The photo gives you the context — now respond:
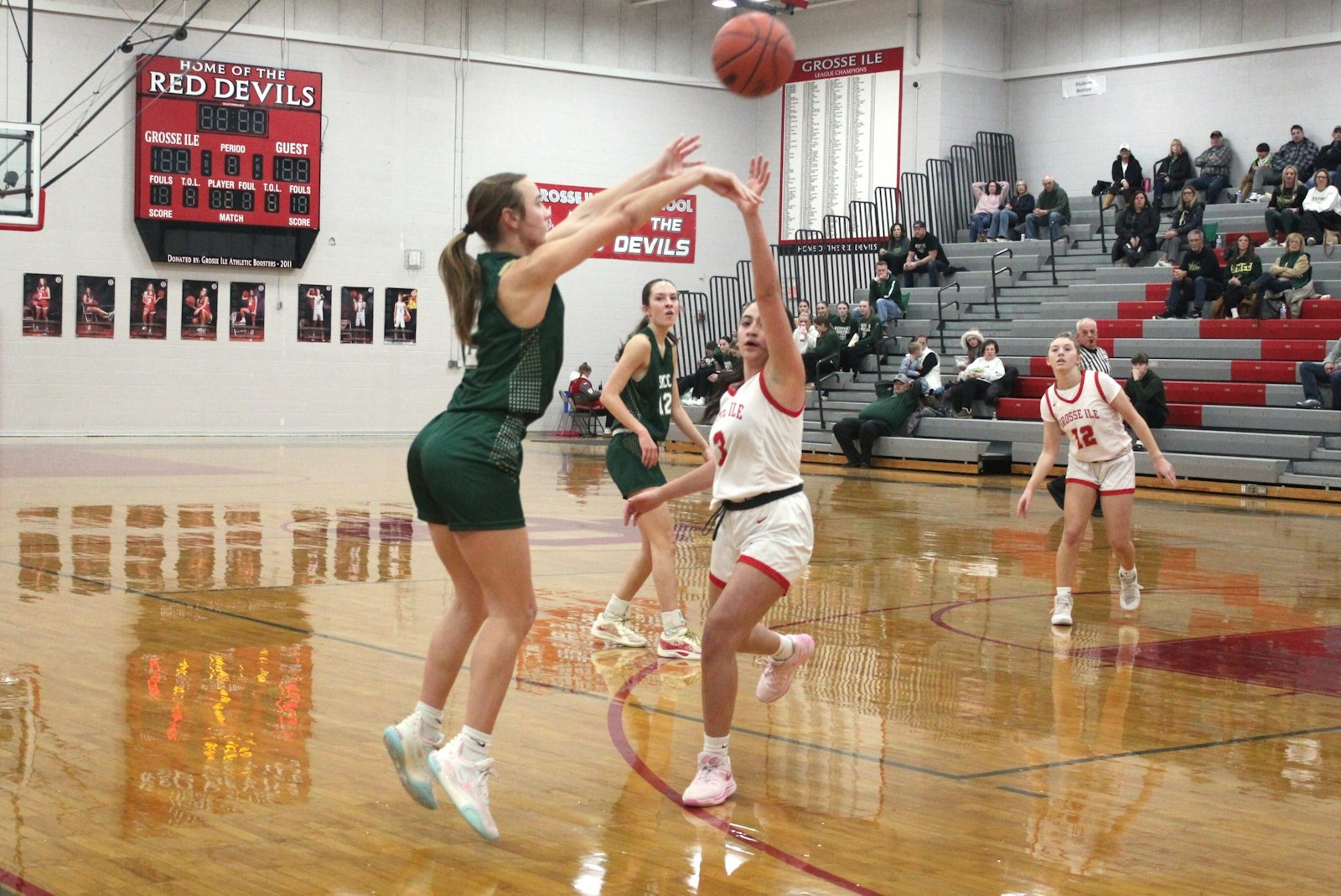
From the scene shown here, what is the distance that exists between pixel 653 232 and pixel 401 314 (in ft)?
17.5

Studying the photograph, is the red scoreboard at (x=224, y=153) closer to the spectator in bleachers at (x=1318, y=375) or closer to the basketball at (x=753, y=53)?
the spectator in bleachers at (x=1318, y=375)

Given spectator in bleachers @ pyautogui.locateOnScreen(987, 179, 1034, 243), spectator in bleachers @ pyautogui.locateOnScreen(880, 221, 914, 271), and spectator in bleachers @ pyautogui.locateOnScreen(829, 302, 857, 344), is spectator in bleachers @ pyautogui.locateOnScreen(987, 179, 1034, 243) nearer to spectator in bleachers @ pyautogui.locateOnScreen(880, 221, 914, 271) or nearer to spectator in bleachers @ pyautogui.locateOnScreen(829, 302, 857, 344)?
spectator in bleachers @ pyautogui.locateOnScreen(880, 221, 914, 271)

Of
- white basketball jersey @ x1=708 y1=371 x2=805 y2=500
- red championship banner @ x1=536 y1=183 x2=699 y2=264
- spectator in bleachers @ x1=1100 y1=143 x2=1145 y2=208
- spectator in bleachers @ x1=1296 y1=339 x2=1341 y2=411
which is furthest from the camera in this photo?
red championship banner @ x1=536 y1=183 x2=699 y2=264

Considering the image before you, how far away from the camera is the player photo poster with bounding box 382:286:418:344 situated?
26.0 meters

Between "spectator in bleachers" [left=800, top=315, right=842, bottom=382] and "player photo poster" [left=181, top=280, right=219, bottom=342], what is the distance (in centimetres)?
954

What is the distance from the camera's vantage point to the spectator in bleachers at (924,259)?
24188 millimetres

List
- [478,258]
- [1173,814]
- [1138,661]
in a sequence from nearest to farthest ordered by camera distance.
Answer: [478,258]
[1173,814]
[1138,661]

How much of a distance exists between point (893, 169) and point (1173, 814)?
23306 mm

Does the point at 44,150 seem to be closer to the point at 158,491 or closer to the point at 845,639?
the point at 158,491

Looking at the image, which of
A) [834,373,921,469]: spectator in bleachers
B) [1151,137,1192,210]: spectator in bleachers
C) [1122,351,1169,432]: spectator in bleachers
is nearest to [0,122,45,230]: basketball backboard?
[834,373,921,469]: spectator in bleachers

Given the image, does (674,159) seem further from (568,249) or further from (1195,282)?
(1195,282)

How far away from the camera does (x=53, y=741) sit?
5051mm

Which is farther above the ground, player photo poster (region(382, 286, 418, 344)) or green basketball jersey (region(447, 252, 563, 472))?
player photo poster (region(382, 286, 418, 344))

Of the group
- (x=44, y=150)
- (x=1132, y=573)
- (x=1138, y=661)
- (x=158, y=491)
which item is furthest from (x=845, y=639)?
(x=44, y=150)
